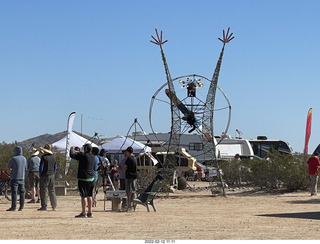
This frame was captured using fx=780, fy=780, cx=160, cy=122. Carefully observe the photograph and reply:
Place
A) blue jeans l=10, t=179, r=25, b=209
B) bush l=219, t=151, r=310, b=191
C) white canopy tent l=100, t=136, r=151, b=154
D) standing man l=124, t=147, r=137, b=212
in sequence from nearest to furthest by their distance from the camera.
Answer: standing man l=124, t=147, r=137, b=212
blue jeans l=10, t=179, r=25, b=209
bush l=219, t=151, r=310, b=191
white canopy tent l=100, t=136, r=151, b=154

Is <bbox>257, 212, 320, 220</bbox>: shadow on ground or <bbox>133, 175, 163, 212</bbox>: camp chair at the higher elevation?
<bbox>133, 175, 163, 212</bbox>: camp chair

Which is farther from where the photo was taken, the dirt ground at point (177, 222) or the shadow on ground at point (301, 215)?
the shadow on ground at point (301, 215)

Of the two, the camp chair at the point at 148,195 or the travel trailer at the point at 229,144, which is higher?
the travel trailer at the point at 229,144

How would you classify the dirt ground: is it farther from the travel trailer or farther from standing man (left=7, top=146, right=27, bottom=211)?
the travel trailer

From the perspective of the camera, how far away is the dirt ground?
11906 mm

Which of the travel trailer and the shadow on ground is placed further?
the travel trailer

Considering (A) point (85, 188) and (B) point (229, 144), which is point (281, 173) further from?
(B) point (229, 144)

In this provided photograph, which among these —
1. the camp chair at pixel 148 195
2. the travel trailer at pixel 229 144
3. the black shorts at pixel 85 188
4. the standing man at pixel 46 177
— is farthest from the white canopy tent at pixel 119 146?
the black shorts at pixel 85 188

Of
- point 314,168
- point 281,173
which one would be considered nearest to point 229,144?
point 281,173

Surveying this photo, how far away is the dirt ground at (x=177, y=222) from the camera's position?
469 inches

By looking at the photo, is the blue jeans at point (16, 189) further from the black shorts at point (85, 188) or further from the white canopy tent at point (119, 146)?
the white canopy tent at point (119, 146)

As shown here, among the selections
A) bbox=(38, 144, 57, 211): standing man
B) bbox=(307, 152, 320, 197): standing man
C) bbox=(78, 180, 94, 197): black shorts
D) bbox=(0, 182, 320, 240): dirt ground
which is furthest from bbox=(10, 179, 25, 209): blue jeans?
bbox=(307, 152, 320, 197): standing man

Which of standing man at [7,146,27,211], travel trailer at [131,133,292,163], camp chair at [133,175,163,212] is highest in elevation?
travel trailer at [131,133,292,163]
